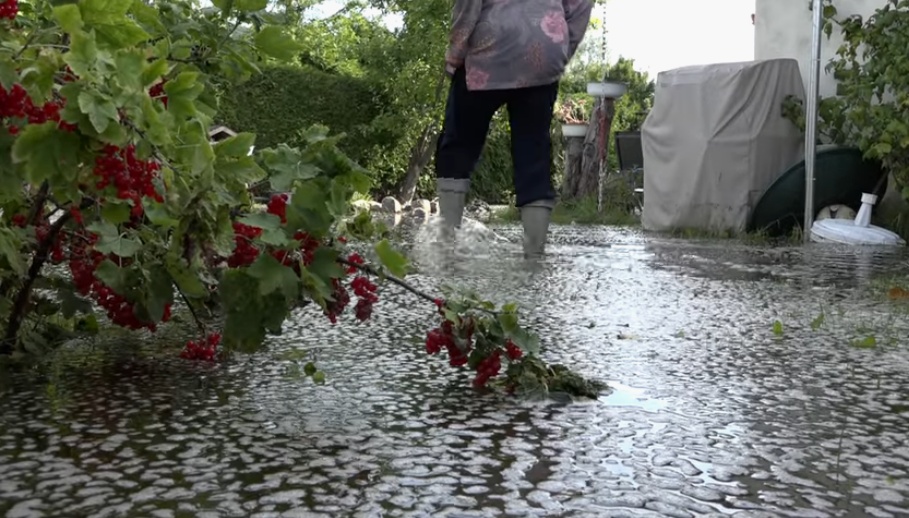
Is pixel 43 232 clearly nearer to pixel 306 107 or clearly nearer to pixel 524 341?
pixel 524 341

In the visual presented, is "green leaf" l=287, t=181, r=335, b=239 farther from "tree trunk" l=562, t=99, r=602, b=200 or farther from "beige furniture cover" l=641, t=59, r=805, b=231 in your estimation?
"tree trunk" l=562, t=99, r=602, b=200

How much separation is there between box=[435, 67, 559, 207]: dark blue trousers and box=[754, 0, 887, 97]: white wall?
198 inches

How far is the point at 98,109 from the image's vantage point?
1.91 metres

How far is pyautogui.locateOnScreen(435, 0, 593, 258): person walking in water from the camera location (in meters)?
5.50

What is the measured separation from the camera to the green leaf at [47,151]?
2.00m

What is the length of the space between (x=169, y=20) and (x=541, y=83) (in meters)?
2.84

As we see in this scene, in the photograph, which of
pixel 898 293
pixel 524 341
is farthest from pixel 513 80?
pixel 524 341

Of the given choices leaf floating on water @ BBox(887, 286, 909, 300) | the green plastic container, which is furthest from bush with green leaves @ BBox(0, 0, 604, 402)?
the green plastic container

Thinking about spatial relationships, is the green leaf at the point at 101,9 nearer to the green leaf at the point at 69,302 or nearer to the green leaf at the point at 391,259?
the green leaf at the point at 391,259

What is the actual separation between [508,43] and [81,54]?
12.2ft

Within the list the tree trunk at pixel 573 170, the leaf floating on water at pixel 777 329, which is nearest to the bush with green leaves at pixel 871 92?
the leaf floating on water at pixel 777 329

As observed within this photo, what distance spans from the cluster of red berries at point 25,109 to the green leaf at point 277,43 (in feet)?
2.25

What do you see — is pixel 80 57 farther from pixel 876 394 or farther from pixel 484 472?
pixel 876 394

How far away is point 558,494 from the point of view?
1893 mm
